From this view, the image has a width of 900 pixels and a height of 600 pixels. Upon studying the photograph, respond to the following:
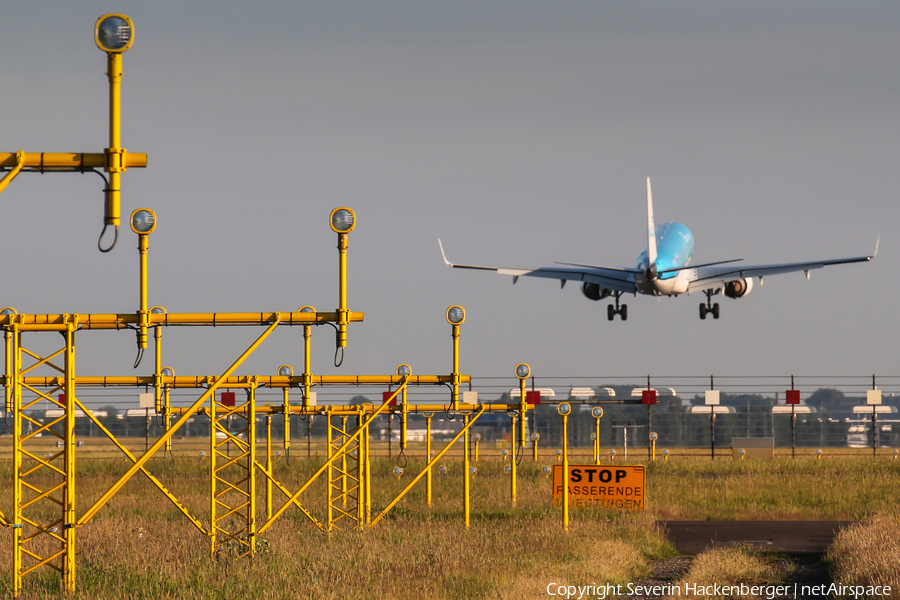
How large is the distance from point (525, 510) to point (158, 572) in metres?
15.1

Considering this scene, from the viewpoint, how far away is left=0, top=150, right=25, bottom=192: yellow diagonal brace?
12125 mm

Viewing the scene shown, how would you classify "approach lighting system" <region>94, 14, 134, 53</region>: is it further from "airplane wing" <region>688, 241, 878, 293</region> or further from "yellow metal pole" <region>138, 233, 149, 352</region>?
"airplane wing" <region>688, 241, 878, 293</region>

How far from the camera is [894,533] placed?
78.9 feet

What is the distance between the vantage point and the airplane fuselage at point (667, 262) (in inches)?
2122

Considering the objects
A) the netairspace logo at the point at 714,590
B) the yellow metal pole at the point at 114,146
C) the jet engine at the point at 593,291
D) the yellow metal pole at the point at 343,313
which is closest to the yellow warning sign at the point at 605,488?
the netairspace logo at the point at 714,590

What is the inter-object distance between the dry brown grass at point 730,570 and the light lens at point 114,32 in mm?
11727

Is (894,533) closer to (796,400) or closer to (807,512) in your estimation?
(807,512)

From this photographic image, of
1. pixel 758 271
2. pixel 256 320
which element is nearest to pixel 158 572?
pixel 256 320

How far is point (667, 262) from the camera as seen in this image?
192ft

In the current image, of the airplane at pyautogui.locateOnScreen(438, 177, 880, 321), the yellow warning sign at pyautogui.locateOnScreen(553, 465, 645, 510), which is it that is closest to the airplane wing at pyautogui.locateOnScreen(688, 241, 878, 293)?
the airplane at pyautogui.locateOnScreen(438, 177, 880, 321)

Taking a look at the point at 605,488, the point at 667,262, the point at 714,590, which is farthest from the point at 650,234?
the point at 714,590

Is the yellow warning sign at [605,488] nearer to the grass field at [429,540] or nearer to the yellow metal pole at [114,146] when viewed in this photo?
the grass field at [429,540]

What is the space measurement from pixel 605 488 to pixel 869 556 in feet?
38.8

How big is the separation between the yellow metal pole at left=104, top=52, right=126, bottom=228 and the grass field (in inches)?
253
